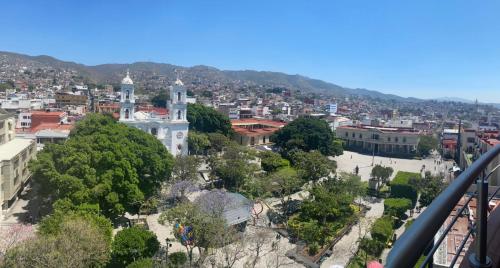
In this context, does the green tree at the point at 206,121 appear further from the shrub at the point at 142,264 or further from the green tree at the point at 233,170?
the shrub at the point at 142,264

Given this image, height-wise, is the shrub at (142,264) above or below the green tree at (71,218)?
below

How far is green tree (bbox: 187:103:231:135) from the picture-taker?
3922 centimetres

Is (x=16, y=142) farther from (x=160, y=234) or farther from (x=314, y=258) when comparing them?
(x=314, y=258)

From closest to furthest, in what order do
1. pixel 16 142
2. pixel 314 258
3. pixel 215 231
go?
pixel 215 231, pixel 314 258, pixel 16 142

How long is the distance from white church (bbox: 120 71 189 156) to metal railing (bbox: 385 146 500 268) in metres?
27.6

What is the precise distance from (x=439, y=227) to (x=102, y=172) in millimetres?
17397

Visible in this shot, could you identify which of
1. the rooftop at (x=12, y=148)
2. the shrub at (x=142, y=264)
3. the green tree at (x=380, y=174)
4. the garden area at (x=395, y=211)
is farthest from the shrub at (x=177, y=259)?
the green tree at (x=380, y=174)

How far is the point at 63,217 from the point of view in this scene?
12.4 meters

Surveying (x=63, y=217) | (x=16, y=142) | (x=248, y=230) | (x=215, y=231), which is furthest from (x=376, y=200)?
(x=16, y=142)

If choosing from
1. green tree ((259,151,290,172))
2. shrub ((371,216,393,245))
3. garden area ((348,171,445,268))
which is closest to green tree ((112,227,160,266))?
garden area ((348,171,445,268))

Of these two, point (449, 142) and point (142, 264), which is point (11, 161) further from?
point (449, 142)

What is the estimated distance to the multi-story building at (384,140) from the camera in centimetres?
4241

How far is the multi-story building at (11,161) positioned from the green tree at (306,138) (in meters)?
19.3

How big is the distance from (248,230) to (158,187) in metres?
5.67
